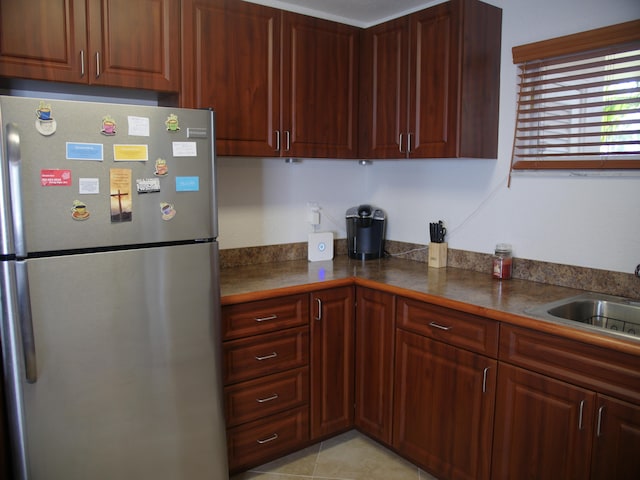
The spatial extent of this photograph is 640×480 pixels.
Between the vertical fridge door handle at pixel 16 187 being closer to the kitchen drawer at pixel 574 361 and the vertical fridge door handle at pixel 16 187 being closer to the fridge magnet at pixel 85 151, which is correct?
the fridge magnet at pixel 85 151

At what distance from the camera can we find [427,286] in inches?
95.8

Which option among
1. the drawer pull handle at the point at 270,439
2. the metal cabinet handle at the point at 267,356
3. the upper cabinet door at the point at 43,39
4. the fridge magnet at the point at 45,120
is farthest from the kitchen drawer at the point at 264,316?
the upper cabinet door at the point at 43,39

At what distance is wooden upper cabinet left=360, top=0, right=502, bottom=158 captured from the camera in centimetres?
247

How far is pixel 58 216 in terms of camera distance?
1.71 m

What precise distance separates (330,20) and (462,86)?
0.92 meters

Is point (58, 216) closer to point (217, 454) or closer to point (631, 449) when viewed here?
point (217, 454)

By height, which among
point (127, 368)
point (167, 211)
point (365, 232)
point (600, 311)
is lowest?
point (127, 368)

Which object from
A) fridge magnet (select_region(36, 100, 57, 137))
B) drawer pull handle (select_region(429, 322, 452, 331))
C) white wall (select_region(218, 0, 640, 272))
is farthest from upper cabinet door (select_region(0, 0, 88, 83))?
drawer pull handle (select_region(429, 322, 452, 331))

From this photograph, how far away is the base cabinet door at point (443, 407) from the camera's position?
6.95 feet

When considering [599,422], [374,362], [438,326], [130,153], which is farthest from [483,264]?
[130,153]

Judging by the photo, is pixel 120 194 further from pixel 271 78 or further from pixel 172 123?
pixel 271 78

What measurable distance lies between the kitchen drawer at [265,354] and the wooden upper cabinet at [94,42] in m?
1.19

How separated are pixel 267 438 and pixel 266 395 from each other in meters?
0.22

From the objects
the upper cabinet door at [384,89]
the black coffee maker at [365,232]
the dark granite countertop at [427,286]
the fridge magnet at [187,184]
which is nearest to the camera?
the dark granite countertop at [427,286]
